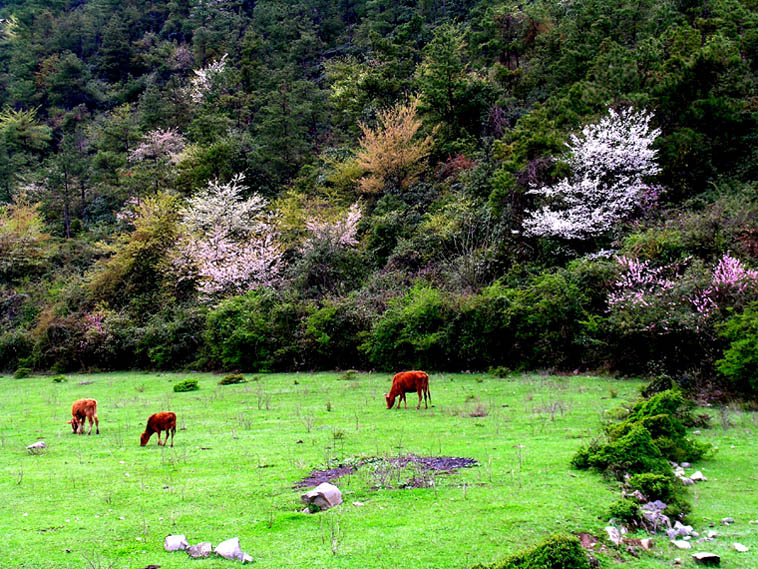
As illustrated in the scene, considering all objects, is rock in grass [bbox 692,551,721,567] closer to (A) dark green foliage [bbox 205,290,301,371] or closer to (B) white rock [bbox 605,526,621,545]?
(B) white rock [bbox 605,526,621,545]

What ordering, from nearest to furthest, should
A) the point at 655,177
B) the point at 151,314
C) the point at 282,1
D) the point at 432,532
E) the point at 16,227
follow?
the point at 432,532 → the point at 655,177 → the point at 151,314 → the point at 16,227 → the point at 282,1

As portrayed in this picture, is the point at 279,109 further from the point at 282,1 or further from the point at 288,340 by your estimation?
the point at 282,1

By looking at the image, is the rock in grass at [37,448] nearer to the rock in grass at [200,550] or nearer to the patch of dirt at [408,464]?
the patch of dirt at [408,464]

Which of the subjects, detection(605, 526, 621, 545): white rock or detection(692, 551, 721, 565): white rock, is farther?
detection(605, 526, 621, 545): white rock

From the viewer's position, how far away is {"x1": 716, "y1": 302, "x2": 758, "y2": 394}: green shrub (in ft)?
51.0

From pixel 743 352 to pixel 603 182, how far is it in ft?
48.7

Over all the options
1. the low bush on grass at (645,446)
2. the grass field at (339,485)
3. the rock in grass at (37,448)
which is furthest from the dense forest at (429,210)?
the rock in grass at (37,448)

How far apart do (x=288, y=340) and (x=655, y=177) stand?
1992 centimetres

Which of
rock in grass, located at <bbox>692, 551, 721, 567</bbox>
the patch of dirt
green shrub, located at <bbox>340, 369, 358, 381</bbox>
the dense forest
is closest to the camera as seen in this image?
rock in grass, located at <bbox>692, 551, 721, 567</bbox>

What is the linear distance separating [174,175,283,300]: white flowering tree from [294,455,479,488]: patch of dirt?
27381 millimetres

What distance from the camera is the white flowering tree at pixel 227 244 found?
126 feet

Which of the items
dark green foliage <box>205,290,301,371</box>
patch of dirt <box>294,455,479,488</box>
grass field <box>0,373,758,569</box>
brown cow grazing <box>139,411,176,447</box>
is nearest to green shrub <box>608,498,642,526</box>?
grass field <box>0,373,758,569</box>

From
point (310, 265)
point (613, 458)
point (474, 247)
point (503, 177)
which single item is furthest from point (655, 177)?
point (613, 458)

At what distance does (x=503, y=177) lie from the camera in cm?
3141
